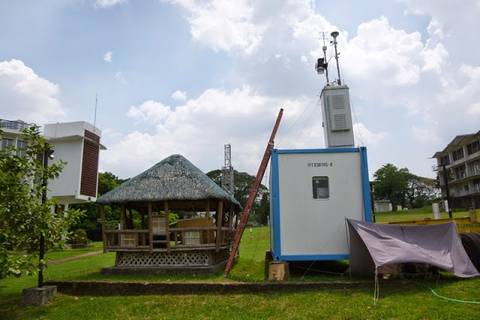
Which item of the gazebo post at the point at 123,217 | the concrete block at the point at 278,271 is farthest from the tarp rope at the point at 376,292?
the gazebo post at the point at 123,217

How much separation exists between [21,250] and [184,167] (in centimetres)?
592

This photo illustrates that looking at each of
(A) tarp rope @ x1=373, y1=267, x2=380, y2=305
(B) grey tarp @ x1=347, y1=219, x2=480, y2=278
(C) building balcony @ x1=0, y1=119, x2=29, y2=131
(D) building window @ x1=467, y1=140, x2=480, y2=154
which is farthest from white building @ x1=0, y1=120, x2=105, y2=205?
(D) building window @ x1=467, y1=140, x2=480, y2=154

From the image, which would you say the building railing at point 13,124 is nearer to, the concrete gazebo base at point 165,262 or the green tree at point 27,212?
the concrete gazebo base at point 165,262

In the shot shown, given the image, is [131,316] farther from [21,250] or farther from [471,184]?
[471,184]

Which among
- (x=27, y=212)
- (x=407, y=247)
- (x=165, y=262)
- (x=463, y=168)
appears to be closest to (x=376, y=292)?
(x=407, y=247)

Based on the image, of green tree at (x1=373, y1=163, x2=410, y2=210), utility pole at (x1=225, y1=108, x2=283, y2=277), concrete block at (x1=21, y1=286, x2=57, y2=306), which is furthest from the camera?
green tree at (x1=373, y1=163, x2=410, y2=210)

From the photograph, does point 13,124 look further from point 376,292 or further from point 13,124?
point 376,292

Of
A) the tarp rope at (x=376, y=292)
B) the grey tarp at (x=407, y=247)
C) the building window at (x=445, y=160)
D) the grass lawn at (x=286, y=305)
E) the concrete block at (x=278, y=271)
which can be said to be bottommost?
the grass lawn at (x=286, y=305)

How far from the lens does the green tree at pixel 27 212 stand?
27.1 ft

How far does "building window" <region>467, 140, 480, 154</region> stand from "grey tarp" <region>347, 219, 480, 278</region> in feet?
159

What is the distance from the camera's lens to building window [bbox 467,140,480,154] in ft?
166

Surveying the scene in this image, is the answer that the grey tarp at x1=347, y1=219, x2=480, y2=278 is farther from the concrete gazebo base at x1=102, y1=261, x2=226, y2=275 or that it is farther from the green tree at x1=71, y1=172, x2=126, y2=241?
the green tree at x1=71, y1=172, x2=126, y2=241

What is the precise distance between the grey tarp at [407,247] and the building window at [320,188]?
1.21m

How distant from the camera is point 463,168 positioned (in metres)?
55.9
